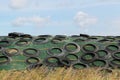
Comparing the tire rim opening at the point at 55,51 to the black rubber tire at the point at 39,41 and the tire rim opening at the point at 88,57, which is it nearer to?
the black rubber tire at the point at 39,41

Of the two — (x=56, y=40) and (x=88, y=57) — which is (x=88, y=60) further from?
(x=56, y=40)

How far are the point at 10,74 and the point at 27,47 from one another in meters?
10.7

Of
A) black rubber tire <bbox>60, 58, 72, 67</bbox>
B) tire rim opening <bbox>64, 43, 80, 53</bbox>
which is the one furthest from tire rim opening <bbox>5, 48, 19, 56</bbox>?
tire rim opening <bbox>64, 43, 80, 53</bbox>

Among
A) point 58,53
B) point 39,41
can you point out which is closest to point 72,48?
point 58,53

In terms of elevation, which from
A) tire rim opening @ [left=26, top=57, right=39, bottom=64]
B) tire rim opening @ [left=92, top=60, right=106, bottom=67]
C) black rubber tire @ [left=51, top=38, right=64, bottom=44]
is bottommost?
tire rim opening @ [left=92, top=60, right=106, bottom=67]

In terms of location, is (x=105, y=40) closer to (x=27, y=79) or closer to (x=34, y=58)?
(x=34, y=58)

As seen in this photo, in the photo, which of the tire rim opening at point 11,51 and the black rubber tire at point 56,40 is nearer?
the tire rim opening at point 11,51

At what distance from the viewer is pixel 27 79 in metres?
12.7

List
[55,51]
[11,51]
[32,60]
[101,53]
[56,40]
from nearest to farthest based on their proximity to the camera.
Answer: [32,60] < [101,53] < [11,51] < [55,51] < [56,40]

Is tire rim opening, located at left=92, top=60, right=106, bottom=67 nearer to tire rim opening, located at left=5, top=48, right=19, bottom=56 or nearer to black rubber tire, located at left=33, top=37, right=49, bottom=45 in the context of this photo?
black rubber tire, located at left=33, top=37, right=49, bottom=45

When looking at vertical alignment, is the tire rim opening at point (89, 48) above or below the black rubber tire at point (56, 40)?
below

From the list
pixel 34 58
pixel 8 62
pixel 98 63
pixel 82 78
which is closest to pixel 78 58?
pixel 98 63

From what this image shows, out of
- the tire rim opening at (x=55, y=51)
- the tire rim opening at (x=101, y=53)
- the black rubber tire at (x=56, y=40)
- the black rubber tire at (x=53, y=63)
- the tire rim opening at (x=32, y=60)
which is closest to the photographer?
the black rubber tire at (x=53, y=63)

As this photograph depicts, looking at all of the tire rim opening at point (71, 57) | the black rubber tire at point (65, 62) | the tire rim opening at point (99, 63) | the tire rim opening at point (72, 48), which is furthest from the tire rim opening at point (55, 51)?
the tire rim opening at point (99, 63)
